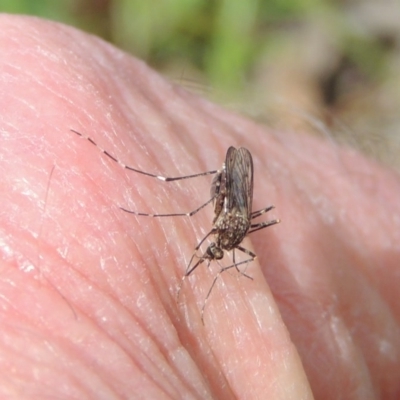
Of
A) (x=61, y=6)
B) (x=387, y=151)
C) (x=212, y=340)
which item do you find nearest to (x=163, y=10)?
(x=61, y=6)

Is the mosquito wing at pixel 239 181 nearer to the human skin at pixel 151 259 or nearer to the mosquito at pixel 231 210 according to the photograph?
the mosquito at pixel 231 210

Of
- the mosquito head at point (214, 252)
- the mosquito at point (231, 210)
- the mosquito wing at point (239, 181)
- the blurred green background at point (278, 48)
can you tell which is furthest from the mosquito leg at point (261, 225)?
the blurred green background at point (278, 48)

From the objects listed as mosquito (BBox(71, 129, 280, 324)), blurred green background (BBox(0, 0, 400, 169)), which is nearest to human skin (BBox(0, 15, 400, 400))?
mosquito (BBox(71, 129, 280, 324))

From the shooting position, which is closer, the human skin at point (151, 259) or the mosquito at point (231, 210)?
the human skin at point (151, 259)

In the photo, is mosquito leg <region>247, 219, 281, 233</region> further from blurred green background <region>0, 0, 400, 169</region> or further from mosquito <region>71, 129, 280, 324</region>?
blurred green background <region>0, 0, 400, 169</region>

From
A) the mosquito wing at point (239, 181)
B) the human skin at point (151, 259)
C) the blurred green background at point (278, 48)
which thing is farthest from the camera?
the blurred green background at point (278, 48)

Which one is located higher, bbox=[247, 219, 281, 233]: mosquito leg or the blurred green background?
the blurred green background

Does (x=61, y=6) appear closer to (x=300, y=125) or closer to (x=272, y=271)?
(x=300, y=125)

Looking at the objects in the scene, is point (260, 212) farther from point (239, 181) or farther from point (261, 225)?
point (239, 181)
